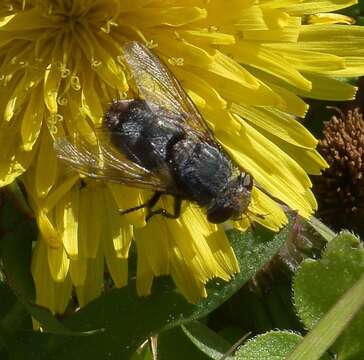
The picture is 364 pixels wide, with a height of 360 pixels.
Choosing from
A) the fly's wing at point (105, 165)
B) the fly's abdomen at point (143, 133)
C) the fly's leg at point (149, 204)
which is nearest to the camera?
the fly's wing at point (105, 165)

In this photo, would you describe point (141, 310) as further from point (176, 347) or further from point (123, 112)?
point (123, 112)

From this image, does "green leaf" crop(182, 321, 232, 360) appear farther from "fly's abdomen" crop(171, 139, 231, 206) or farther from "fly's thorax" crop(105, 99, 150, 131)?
"fly's thorax" crop(105, 99, 150, 131)

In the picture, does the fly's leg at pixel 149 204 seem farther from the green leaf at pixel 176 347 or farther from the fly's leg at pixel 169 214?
the green leaf at pixel 176 347

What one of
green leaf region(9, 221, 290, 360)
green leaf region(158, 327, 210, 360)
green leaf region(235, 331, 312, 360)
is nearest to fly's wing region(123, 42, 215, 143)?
green leaf region(9, 221, 290, 360)

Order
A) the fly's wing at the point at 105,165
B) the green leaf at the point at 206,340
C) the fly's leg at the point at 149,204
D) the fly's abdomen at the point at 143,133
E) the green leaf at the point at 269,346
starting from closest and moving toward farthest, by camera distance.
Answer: the fly's wing at the point at 105,165
the fly's abdomen at the point at 143,133
the fly's leg at the point at 149,204
the green leaf at the point at 269,346
the green leaf at the point at 206,340

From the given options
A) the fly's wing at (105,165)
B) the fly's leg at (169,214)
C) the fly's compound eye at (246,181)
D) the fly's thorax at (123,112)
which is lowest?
the fly's leg at (169,214)

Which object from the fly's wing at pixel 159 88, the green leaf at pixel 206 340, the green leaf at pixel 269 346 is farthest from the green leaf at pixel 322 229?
the fly's wing at pixel 159 88

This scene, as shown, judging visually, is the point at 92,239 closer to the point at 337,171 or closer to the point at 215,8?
the point at 215,8
